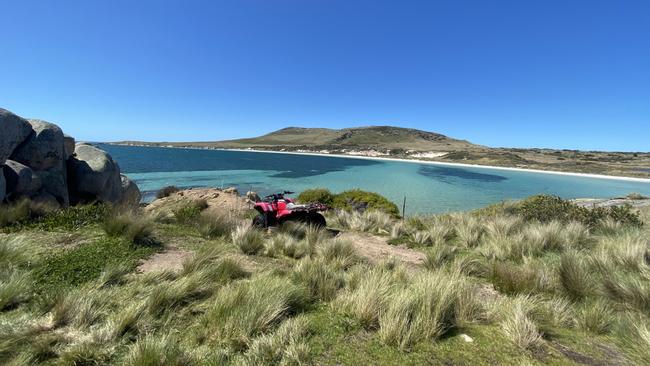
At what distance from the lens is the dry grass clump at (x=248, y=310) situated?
3.20 metres

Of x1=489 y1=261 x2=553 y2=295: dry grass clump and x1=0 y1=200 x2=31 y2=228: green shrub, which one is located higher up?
x1=0 y1=200 x2=31 y2=228: green shrub

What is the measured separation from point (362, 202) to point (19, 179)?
1546 centimetres

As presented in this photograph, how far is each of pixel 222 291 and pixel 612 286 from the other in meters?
5.83

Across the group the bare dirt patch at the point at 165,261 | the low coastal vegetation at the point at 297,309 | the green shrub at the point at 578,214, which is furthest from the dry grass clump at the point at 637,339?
the green shrub at the point at 578,214

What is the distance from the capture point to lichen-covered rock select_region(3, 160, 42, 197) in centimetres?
968

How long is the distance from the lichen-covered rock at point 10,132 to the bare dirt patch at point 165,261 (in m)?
7.30

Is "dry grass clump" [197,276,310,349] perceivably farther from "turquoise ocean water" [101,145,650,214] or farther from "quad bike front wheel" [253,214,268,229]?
"turquoise ocean water" [101,145,650,214]

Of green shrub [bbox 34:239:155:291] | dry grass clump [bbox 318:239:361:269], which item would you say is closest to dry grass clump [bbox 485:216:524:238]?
dry grass clump [bbox 318:239:361:269]

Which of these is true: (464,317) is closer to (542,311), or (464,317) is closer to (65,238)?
(542,311)

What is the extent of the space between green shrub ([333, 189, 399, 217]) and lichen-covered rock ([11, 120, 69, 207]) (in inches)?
520

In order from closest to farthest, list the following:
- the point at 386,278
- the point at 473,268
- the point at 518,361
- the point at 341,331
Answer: the point at 518,361, the point at 341,331, the point at 386,278, the point at 473,268

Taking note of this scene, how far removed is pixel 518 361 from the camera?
3.02 m

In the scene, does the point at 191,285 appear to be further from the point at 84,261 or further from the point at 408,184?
the point at 408,184

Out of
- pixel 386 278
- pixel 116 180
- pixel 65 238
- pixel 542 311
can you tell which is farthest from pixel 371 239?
pixel 116 180
